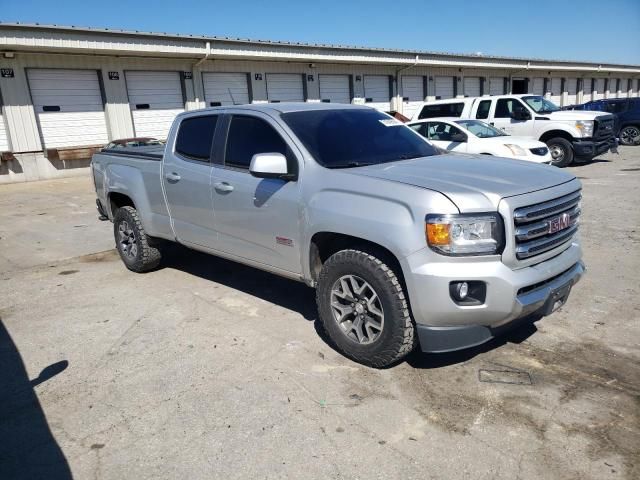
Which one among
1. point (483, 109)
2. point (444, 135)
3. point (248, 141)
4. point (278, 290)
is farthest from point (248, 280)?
point (483, 109)

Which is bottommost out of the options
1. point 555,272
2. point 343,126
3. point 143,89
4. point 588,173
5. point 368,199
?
point 588,173

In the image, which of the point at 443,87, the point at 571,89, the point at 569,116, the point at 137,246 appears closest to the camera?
the point at 137,246

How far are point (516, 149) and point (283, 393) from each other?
9100mm

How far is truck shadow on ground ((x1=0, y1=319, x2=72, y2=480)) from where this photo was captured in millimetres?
2688

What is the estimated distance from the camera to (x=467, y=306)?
3061 millimetres

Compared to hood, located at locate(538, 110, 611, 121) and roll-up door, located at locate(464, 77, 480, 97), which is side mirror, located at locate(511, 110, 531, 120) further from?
roll-up door, located at locate(464, 77, 480, 97)

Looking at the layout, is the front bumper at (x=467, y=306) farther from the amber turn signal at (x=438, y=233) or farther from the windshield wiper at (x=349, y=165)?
the windshield wiper at (x=349, y=165)

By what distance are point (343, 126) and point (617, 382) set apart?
280 cm

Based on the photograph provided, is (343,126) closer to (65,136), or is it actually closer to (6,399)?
(6,399)

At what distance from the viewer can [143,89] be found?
17.6 m

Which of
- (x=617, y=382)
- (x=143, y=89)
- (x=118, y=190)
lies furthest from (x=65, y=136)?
(x=617, y=382)

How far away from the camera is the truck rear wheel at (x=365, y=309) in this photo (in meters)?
3.29

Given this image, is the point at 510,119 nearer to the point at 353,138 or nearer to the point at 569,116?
the point at 569,116

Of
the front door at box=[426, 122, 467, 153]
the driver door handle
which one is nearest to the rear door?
the driver door handle
